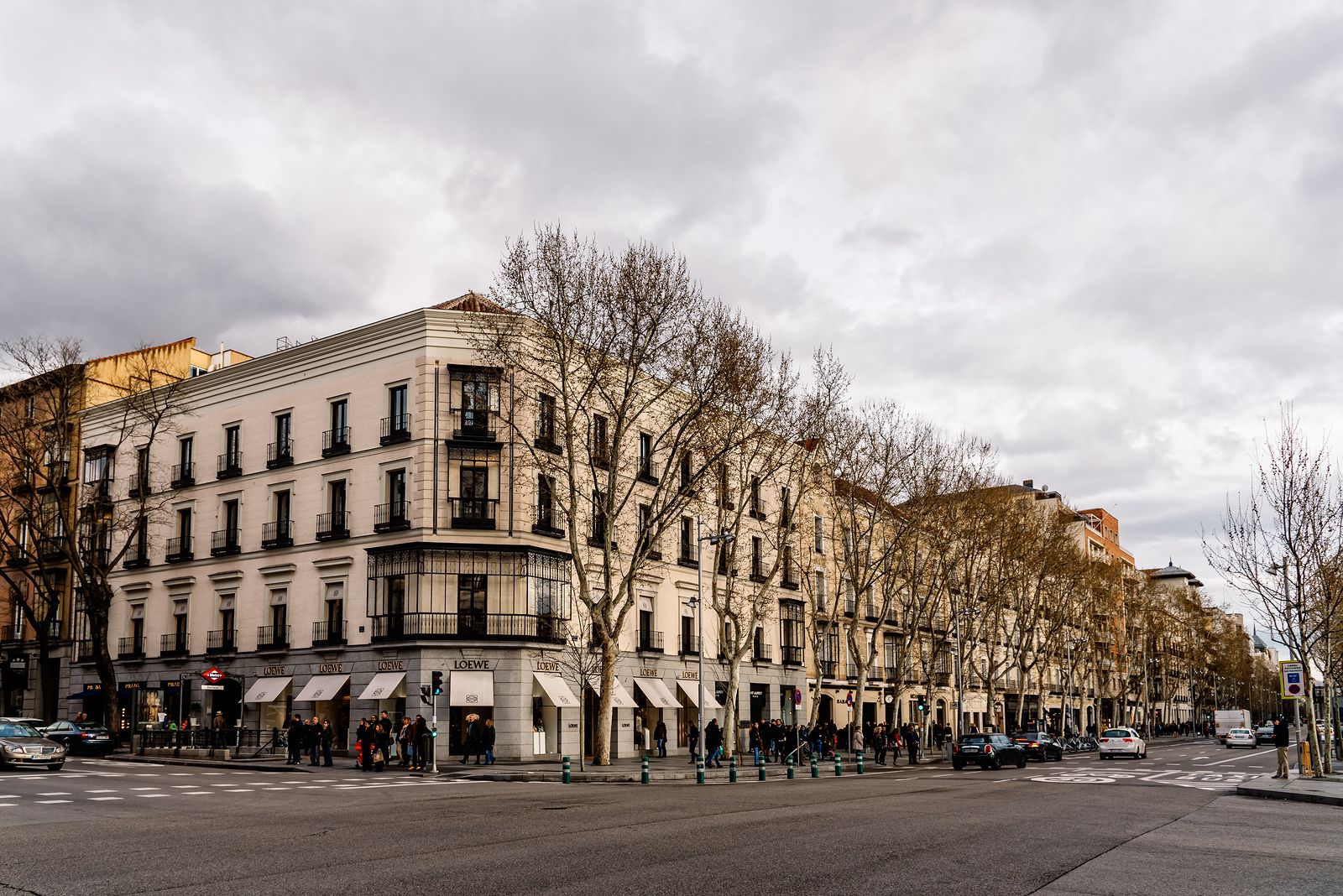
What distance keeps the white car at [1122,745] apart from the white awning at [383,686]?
115 ft

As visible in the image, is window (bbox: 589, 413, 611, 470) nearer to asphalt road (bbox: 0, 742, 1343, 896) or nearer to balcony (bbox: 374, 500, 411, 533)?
balcony (bbox: 374, 500, 411, 533)

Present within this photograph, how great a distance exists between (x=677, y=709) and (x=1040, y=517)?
24894 millimetres

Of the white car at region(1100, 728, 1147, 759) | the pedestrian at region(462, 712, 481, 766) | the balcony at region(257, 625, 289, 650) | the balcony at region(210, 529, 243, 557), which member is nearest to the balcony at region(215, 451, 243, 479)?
the balcony at region(210, 529, 243, 557)

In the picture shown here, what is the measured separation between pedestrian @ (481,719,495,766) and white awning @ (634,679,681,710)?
10.3 meters

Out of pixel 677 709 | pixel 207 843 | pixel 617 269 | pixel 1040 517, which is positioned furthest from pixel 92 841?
pixel 1040 517

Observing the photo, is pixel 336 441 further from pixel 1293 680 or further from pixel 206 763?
pixel 1293 680

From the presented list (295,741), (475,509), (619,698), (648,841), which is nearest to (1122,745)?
(619,698)

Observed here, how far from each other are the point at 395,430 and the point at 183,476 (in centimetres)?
1429

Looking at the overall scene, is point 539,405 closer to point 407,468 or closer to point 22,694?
point 407,468

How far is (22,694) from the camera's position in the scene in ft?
191

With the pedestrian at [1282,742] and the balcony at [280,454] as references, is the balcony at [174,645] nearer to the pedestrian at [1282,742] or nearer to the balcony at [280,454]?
the balcony at [280,454]

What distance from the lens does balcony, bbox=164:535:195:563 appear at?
168 feet

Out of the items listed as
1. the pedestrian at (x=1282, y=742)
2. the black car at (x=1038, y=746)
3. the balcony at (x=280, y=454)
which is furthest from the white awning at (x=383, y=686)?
the pedestrian at (x=1282, y=742)

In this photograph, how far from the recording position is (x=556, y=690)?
43.2 metres
